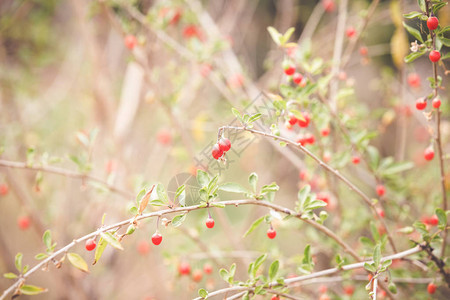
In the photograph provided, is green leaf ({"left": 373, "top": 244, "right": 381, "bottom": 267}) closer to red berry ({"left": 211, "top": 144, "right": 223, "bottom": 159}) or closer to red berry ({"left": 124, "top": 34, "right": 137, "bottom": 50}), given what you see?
red berry ({"left": 211, "top": 144, "right": 223, "bottom": 159})

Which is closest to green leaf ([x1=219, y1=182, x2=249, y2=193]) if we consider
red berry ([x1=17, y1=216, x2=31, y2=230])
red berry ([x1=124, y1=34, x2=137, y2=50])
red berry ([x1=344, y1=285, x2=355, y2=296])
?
red berry ([x1=344, y1=285, x2=355, y2=296])

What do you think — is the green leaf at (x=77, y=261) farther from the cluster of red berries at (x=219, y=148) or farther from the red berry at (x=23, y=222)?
the red berry at (x=23, y=222)

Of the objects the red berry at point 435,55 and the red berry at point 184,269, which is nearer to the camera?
the red berry at point 435,55

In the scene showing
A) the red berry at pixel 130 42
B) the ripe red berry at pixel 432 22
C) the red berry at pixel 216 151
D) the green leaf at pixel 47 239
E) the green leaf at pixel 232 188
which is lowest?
the green leaf at pixel 47 239

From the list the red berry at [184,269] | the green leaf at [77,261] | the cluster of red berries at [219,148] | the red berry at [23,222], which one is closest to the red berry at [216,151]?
the cluster of red berries at [219,148]

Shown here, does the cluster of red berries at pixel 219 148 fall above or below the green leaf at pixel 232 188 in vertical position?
above

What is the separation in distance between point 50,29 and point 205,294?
313 cm

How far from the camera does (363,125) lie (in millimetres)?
1884

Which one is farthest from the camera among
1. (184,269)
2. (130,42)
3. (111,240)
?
(130,42)

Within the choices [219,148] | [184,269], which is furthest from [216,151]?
[184,269]

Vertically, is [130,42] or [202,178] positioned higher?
[130,42]

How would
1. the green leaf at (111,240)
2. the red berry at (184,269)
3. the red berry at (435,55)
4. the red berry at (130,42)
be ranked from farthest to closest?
the red berry at (130,42), the red berry at (184,269), the red berry at (435,55), the green leaf at (111,240)

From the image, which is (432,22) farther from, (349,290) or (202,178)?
(349,290)

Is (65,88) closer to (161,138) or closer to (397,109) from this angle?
(161,138)
